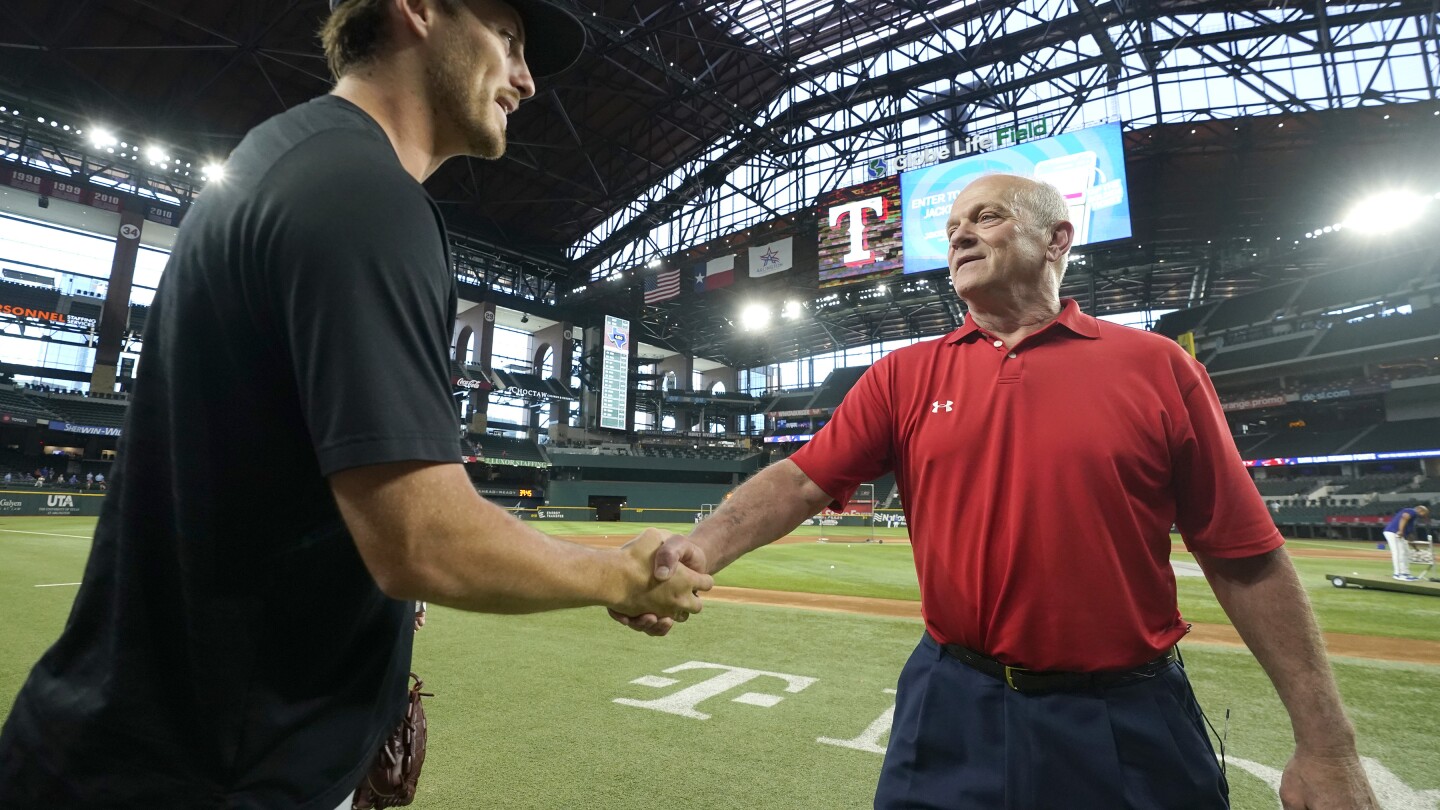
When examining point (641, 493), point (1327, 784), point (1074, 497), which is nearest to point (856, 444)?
point (1074, 497)

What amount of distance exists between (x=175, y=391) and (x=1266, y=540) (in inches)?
107

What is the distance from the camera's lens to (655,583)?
5.56 feet

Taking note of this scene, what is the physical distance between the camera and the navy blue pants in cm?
174

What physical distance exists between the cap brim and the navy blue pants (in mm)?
2104

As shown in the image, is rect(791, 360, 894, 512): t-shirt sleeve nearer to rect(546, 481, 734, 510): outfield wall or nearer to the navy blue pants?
the navy blue pants

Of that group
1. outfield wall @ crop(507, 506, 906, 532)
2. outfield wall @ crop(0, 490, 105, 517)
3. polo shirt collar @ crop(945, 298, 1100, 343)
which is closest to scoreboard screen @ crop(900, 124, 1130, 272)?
outfield wall @ crop(507, 506, 906, 532)

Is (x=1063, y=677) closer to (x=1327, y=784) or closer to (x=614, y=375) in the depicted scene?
(x=1327, y=784)

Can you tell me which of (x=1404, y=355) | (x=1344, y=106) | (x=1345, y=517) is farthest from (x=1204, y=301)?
(x=1344, y=106)

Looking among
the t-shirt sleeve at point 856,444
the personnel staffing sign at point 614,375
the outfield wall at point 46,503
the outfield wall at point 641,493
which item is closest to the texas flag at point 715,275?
the personnel staffing sign at point 614,375

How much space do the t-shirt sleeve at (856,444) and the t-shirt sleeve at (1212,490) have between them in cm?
93

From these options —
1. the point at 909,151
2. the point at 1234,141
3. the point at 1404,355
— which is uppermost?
the point at 909,151

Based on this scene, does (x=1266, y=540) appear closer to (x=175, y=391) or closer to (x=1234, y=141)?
(x=175, y=391)

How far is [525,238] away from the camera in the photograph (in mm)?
43031

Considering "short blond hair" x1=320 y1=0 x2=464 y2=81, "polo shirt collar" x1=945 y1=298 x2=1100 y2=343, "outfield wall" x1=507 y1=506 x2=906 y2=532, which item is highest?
"short blond hair" x1=320 y1=0 x2=464 y2=81
